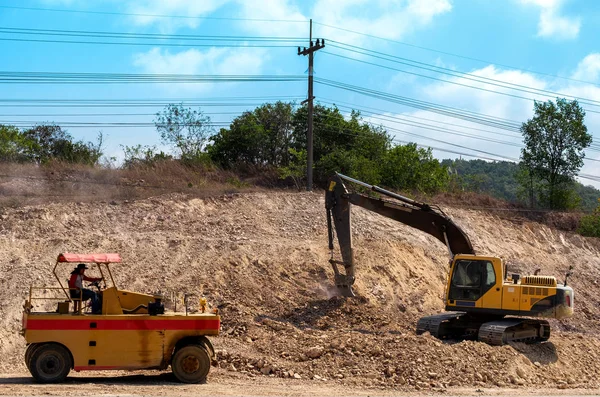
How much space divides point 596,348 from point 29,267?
15966 millimetres

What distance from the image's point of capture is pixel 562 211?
40.6m

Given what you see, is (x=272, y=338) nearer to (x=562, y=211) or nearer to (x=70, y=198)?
(x=70, y=198)

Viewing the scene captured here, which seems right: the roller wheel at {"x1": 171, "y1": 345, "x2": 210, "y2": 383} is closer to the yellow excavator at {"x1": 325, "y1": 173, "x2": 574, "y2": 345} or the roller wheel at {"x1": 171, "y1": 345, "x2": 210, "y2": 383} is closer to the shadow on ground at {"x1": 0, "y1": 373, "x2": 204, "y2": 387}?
the shadow on ground at {"x1": 0, "y1": 373, "x2": 204, "y2": 387}

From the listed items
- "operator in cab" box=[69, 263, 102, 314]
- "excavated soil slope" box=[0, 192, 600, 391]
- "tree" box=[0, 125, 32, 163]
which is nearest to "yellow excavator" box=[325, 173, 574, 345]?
"excavated soil slope" box=[0, 192, 600, 391]

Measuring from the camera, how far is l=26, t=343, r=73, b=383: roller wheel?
47.2 feet

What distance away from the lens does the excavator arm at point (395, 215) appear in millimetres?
21016

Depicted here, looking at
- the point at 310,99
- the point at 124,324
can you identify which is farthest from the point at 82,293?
the point at 310,99

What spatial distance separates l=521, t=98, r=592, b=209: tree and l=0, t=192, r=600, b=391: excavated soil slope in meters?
7.44

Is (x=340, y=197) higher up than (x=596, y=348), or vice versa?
(x=340, y=197)

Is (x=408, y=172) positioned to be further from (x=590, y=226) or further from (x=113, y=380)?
(x=113, y=380)

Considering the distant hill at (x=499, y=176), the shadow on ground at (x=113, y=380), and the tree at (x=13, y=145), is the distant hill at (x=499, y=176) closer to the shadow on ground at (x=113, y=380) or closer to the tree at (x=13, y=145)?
the tree at (x=13, y=145)

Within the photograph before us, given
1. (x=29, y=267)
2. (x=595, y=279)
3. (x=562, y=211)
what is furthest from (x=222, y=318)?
(x=562, y=211)

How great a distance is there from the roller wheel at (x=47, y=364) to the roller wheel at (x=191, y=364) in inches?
81.1

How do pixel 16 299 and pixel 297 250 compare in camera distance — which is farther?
pixel 297 250
